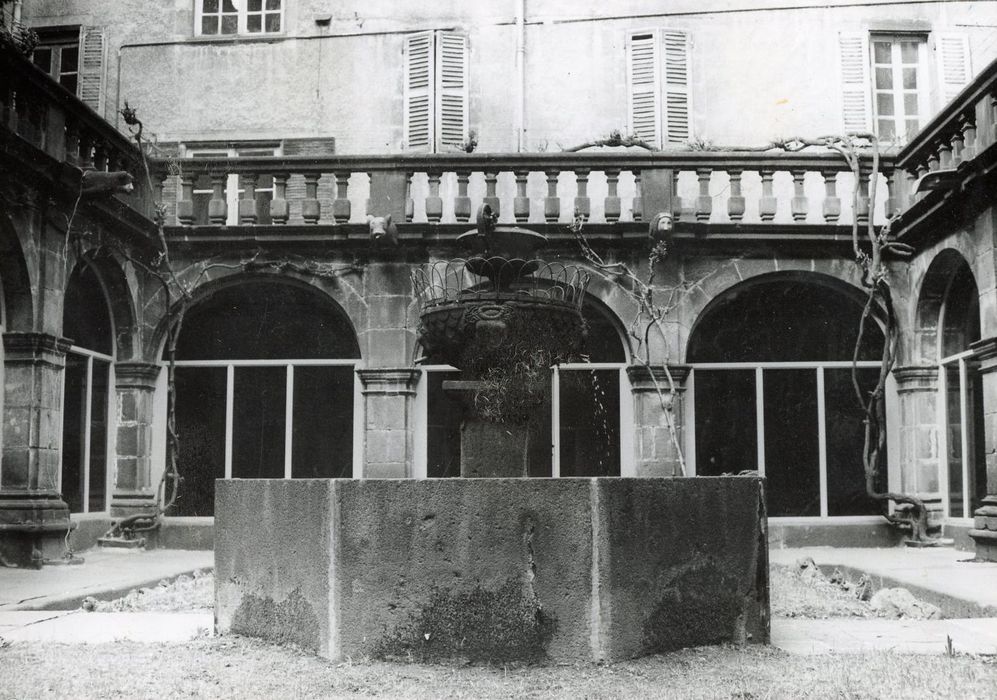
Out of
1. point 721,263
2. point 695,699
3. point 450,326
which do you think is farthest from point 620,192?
point 695,699

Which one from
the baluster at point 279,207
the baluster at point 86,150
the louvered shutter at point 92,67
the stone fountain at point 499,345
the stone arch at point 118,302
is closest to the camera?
the stone fountain at point 499,345

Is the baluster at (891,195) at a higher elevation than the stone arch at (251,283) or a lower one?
higher

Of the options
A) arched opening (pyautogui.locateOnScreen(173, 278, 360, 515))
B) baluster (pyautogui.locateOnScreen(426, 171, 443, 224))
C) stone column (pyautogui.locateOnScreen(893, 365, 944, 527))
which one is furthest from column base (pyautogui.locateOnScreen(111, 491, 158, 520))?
stone column (pyautogui.locateOnScreen(893, 365, 944, 527))

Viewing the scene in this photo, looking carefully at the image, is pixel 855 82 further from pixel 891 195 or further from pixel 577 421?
pixel 577 421

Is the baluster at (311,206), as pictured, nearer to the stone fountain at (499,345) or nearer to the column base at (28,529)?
the column base at (28,529)

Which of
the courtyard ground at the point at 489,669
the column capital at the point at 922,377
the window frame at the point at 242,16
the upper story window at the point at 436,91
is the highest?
the window frame at the point at 242,16

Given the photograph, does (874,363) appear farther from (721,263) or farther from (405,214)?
(405,214)

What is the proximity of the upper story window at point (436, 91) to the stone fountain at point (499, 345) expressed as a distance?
8.36 meters

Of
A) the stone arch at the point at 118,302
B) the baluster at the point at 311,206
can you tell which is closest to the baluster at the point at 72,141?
the stone arch at the point at 118,302

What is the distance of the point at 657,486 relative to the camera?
5.54m

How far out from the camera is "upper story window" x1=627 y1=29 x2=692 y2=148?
15.0 metres

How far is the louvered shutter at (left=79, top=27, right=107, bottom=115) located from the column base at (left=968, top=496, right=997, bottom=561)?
12.6 meters

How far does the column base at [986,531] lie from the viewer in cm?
1015

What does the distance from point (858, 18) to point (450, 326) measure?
1081cm
